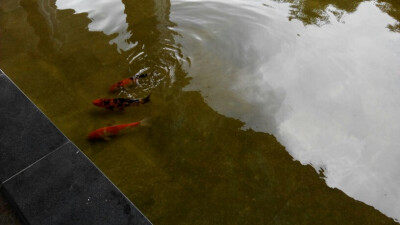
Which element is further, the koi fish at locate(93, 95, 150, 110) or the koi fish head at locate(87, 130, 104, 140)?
the koi fish at locate(93, 95, 150, 110)

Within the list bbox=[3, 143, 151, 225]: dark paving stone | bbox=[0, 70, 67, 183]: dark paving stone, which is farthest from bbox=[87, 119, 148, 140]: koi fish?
bbox=[3, 143, 151, 225]: dark paving stone

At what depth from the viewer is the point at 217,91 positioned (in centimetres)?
506

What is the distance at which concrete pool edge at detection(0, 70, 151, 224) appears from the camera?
3176mm

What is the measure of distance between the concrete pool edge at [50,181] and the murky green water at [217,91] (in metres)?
0.54

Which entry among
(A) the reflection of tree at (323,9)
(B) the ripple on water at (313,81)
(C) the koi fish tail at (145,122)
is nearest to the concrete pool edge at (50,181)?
(C) the koi fish tail at (145,122)

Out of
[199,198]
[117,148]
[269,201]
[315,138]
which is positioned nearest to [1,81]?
[117,148]

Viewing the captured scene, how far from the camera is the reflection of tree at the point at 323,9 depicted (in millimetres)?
6430

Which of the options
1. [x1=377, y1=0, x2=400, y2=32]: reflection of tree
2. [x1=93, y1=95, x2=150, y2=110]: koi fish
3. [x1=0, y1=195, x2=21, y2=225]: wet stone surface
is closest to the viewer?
[x1=0, y1=195, x2=21, y2=225]: wet stone surface

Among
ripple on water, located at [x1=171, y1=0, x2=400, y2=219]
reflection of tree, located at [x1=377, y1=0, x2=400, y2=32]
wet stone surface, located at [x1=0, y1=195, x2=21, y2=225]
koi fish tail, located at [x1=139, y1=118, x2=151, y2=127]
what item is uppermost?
reflection of tree, located at [x1=377, y1=0, x2=400, y2=32]

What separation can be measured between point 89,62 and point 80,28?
1.18 m

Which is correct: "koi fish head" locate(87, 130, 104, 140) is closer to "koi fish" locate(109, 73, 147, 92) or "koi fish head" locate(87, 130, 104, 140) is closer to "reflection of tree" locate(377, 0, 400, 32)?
"koi fish" locate(109, 73, 147, 92)

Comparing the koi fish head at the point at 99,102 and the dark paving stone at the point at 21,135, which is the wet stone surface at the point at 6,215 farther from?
the koi fish head at the point at 99,102

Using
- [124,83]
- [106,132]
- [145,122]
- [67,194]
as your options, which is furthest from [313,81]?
[67,194]

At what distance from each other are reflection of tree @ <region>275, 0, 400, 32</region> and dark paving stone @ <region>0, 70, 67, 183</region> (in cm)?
497
